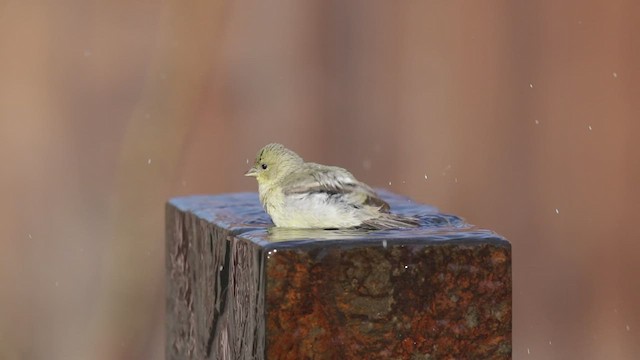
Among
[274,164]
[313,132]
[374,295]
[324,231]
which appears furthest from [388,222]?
[313,132]

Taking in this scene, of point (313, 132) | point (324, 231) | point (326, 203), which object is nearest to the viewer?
point (324, 231)

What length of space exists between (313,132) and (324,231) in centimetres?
233

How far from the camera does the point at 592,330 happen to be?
242 inches

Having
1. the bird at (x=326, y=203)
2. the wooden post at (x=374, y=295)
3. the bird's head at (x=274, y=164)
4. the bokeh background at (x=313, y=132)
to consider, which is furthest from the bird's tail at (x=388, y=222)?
the bokeh background at (x=313, y=132)

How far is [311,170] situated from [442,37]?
225 cm

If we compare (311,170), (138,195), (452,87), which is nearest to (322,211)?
(311,170)

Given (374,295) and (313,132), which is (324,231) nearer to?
(374,295)

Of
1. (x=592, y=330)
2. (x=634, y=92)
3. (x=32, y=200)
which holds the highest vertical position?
(x=634, y=92)

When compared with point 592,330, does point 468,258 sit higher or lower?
higher

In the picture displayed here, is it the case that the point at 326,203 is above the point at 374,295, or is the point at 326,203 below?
above

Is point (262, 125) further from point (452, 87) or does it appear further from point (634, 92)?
point (634, 92)

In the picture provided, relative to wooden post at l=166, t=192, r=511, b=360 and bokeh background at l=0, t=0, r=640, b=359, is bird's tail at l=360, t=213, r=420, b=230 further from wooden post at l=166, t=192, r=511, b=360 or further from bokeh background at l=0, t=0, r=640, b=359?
bokeh background at l=0, t=0, r=640, b=359

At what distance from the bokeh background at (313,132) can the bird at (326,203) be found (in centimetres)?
180

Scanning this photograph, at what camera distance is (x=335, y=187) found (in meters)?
3.86
